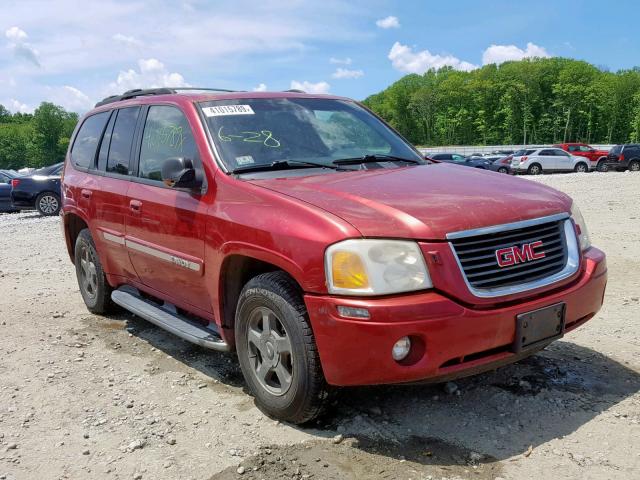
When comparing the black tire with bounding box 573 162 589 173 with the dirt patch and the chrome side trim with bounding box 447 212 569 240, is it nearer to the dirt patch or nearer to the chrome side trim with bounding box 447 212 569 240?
the chrome side trim with bounding box 447 212 569 240

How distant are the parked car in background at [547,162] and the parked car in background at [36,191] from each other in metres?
26.6

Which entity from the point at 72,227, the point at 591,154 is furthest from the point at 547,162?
the point at 72,227

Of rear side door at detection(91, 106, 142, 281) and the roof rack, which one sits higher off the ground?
the roof rack

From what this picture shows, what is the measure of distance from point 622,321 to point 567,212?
6.72ft

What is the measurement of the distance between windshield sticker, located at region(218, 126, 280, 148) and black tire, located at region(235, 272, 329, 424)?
1.06 meters

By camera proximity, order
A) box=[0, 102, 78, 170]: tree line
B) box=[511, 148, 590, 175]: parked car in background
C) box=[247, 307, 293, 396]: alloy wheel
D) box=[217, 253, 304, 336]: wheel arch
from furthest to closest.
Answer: box=[0, 102, 78, 170]: tree line
box=[511, 148, 590, 175]: parked car in background
box=[217, 253, 304, 336]: wheel arch
box=[247, 307, 293, 396]: alloy wheel

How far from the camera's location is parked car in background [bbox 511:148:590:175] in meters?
35.0

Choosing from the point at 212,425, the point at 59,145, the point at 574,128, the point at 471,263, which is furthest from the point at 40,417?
the point at 59,145

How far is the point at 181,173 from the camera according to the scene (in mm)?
3779

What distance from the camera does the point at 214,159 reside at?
12.7 ft

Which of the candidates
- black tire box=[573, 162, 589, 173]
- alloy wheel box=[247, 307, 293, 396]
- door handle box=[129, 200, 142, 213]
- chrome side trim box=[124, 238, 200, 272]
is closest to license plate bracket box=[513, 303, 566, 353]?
alloy wheel box=[247, 307, 293, 396]

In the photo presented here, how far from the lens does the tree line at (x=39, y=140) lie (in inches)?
5276

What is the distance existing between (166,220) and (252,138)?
0.82 metres

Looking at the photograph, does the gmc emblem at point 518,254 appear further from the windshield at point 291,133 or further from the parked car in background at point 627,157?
the parked car in background at point 627,157
